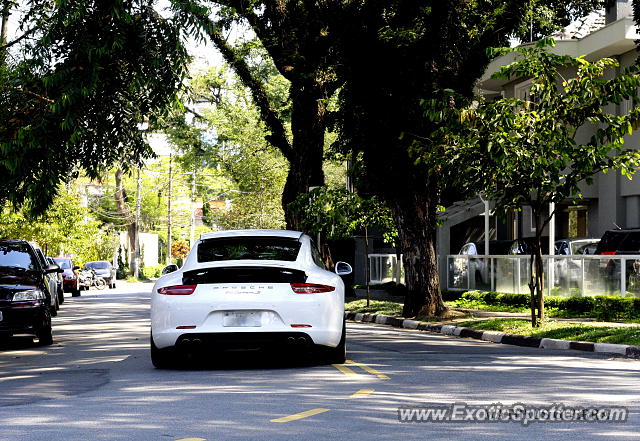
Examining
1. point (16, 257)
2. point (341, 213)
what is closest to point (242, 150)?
point (341, 213)

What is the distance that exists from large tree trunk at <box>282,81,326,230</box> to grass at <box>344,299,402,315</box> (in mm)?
3708

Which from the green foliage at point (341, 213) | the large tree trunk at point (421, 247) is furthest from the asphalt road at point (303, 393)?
the green foliage at point (341, 213)

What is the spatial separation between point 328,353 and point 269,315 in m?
1.35

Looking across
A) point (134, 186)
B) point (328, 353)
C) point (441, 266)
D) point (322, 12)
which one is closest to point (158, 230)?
point (134, 186)

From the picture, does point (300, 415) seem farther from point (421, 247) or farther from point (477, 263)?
point (477, 263)

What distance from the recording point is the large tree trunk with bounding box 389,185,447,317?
69.2 ft

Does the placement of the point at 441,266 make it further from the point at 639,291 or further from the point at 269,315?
the point at 269,315

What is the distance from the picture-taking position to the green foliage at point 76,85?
589 inches

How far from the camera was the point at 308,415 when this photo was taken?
7867 millimetres

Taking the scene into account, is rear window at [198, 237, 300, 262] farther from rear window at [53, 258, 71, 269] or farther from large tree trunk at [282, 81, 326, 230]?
rear window at [53, 258, 71, 269]

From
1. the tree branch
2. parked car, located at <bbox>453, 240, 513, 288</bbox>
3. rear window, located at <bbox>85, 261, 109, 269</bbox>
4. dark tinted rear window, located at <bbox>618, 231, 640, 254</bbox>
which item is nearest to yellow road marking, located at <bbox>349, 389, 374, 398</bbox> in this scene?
dark tinted rear window, located at <bbox>618, 231, 640, 254</bbox>

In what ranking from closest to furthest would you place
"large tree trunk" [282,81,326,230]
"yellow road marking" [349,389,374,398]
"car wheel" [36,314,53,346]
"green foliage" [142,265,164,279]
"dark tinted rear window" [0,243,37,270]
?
"yellow road marking" [349,389,374,398] < "car wheel" [36,314,53,346] < "dark tinted rear window" [0,243,37,270] < "large tree trunk" [282,81,326,230] < "green foliage" [142,265,164,279]

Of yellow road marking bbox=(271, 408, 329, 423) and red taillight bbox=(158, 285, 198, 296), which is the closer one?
yellow road marking bbox=(271, 408, 329, 423)

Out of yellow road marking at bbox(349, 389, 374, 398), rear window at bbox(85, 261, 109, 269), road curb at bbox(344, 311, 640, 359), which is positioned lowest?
road curb at bbox(344, 311, 640, 359)
